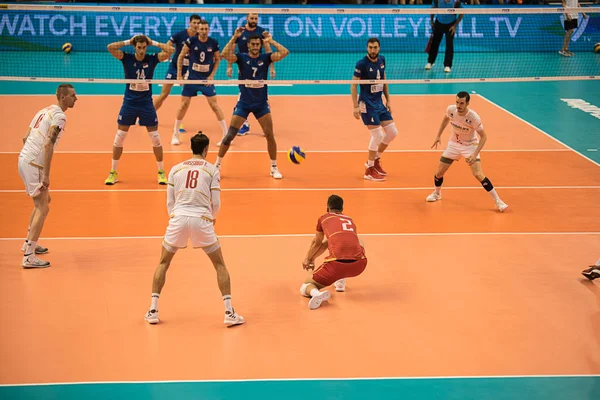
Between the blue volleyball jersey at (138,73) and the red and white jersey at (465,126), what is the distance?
5562 millimetres

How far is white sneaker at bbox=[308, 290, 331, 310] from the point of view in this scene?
9.92 m

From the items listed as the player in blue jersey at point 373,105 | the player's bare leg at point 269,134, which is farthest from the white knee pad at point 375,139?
the player's bare leg at point 269,134

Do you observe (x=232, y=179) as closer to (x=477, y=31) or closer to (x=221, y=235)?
(x=221, y=235)

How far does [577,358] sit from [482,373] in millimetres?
1233

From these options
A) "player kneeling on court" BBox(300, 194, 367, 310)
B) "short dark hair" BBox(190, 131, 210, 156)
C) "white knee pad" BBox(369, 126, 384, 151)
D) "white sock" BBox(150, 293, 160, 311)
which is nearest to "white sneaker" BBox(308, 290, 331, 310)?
"player kneeling on court" BBox(300, 194, 367, 310)

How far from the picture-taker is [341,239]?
9.97 m

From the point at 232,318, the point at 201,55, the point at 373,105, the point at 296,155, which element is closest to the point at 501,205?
the point at 373,105

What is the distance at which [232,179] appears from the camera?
1538 cm

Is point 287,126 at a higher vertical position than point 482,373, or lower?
higher

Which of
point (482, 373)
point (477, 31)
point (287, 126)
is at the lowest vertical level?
point (482, 373)

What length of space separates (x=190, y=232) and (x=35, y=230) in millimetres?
3032

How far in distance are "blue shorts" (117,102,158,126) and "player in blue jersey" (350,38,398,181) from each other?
3.91 meters

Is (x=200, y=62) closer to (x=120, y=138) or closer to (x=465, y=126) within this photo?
(x=120, y=138)

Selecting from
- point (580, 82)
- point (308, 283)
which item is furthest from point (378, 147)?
point (580, 82)
